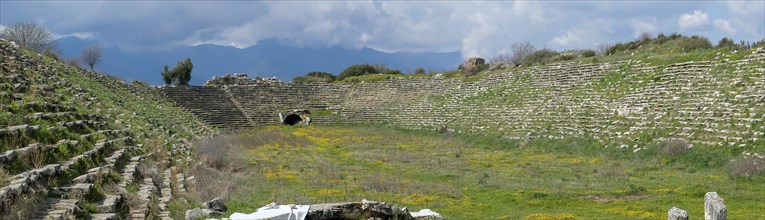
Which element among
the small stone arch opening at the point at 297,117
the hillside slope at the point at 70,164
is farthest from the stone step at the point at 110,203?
the small stone arch opening at the point at 297,117

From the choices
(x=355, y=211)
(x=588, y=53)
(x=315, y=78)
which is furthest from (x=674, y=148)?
(x=315, y=78)

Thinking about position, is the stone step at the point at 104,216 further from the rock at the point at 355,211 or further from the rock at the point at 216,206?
the rock at the point at 355,211

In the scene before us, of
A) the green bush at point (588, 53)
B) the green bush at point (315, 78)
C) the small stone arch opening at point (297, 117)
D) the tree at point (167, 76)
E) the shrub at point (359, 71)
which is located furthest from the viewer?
the shrub at point (359, 71)

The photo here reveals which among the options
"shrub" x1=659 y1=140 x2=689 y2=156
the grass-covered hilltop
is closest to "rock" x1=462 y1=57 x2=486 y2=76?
the grass-covered hilltop

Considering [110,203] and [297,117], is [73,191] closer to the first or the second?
[110,203]

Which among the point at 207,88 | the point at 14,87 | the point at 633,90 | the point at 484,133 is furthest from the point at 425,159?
the point at 207,88

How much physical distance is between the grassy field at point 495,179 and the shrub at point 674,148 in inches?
5.0

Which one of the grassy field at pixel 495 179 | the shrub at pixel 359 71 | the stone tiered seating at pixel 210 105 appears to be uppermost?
the shrub at pixel 359 71

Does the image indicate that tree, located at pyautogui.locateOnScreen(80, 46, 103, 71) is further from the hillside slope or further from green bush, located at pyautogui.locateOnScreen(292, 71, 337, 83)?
the hillside slope

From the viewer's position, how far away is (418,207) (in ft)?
53.8

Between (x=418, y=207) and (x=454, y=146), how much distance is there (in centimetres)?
2066

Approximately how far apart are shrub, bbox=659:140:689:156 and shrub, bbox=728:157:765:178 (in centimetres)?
419

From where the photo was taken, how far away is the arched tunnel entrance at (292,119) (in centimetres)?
6108

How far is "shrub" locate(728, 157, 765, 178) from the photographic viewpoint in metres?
20.0
